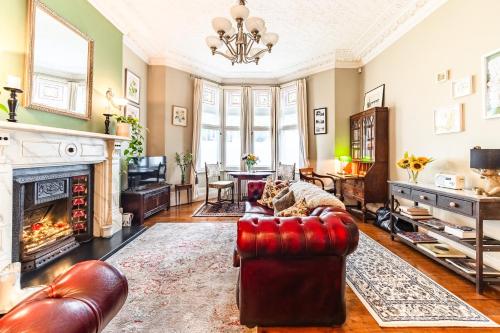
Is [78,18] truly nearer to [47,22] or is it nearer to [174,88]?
[47,22]

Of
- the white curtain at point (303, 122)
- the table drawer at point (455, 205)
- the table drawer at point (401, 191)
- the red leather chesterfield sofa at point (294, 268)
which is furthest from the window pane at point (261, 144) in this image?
the red leather chesterfield sofa at point (294, 268)

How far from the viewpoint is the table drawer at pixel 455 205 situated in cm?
235

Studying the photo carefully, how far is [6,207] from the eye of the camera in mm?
2098

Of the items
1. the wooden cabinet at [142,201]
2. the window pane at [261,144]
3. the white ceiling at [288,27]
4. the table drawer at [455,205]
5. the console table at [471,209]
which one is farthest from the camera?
the window pane at [261,144]

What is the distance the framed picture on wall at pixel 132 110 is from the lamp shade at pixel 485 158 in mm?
5249

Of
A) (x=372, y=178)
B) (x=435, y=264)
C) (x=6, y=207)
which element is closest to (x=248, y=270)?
(x=6, y=207)

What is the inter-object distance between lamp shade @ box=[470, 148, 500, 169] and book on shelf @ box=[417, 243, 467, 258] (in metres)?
1.02

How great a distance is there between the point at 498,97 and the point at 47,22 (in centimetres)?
496

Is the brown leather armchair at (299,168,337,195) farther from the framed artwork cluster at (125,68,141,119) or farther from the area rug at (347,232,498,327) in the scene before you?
the framed artwork cluster at (125,68,141,119)

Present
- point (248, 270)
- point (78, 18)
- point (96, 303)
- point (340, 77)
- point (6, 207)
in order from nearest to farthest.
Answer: point (96, 303)
point (248, 270)
point (6, 207)
point (78, 18)
point (340, 77)

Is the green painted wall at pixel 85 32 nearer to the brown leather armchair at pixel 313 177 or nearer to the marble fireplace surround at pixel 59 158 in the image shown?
the marble fireplace surround at pixel 59 158

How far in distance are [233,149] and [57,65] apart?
15.2 ft

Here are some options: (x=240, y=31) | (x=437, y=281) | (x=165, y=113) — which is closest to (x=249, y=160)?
(x=165, y=113)

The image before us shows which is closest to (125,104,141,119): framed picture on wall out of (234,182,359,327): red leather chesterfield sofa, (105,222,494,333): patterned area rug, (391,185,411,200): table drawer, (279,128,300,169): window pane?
(105,222,494,333): patterned area rug
